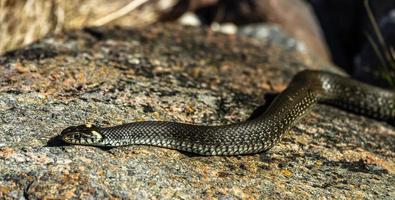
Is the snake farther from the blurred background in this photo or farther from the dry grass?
the dry grass

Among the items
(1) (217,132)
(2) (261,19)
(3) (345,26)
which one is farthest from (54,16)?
(3) (345,26)

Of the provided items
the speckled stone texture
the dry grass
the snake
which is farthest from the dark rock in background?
the snake

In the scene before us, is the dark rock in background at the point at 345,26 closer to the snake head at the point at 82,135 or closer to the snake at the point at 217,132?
the snake at the point at 217,132

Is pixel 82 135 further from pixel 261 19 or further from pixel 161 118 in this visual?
pixel 261 19

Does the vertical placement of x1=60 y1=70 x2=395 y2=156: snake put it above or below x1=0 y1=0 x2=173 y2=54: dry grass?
below

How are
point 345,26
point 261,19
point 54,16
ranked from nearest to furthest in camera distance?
point 54,16
point 261,19
point 345,26

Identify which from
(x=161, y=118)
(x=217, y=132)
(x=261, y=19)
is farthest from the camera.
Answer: (x=261, y=19)
